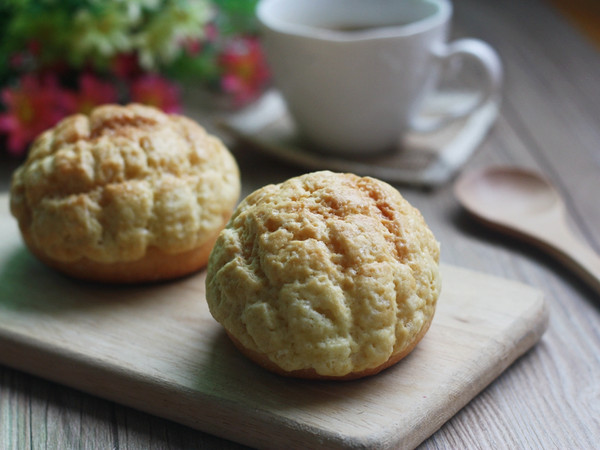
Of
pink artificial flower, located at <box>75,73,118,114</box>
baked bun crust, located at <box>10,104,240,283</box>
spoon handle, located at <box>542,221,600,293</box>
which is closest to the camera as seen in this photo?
baked bun crust, located at <box>10,104,240,283</box>

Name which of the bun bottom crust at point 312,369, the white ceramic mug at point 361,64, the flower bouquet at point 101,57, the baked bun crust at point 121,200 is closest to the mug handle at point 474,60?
the white ceramic mug at point 361,64

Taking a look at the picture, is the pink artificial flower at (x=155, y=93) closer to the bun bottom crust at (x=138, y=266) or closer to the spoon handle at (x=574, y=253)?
the bun bottom crust at (x=138, y=266)

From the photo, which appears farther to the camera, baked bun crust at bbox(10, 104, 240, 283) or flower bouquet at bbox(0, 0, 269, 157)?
flower bouquet at bbox(0, 0, 269, 157)

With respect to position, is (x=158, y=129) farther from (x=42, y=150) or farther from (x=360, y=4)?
(x=360, y=4)

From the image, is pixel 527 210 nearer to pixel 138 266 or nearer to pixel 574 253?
pixel 574 253

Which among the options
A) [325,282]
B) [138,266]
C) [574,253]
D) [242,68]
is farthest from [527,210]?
[242,68]

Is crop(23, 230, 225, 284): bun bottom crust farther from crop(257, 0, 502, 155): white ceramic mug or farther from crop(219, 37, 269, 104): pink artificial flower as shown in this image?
crop(219, 37, 269, 104): pink artificial flower

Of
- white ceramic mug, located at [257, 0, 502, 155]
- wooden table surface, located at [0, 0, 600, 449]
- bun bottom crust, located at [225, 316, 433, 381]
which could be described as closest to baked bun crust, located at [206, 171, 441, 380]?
bun bottom crust, located at [225, 316, 433, 381]
